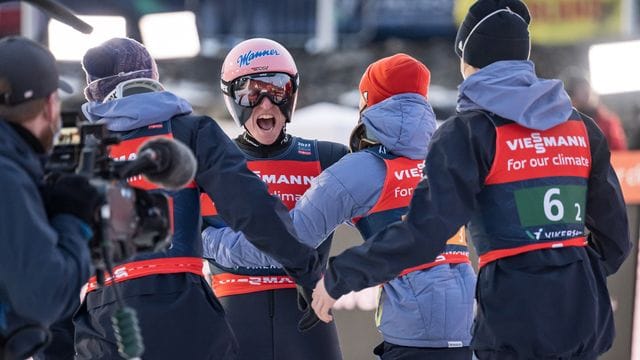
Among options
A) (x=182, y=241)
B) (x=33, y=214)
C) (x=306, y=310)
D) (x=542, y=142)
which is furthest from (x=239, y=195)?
(x=33, y=214)

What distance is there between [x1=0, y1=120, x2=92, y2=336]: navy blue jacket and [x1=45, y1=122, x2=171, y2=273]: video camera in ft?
0.26

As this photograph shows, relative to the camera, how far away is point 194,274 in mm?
4309

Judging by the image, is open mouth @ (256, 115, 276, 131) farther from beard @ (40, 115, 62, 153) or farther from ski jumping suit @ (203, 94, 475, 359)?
beard @ (40, 115, 62, 153)

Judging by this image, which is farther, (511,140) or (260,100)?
(260,100)

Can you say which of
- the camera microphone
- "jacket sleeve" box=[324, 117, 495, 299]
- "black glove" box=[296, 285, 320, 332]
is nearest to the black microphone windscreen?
the camera microphone

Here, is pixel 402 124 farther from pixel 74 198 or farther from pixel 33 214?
pixel 33 214

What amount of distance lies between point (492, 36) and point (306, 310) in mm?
1246

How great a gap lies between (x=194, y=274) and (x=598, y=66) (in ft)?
29.7

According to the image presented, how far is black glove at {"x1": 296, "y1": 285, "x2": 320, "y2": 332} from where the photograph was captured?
4.59 metres

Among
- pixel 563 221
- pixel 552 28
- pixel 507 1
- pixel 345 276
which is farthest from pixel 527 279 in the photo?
pixel 552 28

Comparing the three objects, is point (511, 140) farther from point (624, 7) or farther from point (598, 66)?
point (624, 7)

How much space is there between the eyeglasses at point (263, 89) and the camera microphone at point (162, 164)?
1745 mm

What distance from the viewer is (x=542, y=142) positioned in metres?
4.09

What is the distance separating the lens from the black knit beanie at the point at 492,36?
4.23 metres
